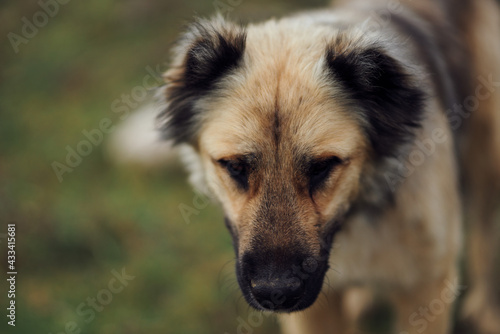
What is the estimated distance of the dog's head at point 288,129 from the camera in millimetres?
2520

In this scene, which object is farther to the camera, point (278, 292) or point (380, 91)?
point (380, 91)

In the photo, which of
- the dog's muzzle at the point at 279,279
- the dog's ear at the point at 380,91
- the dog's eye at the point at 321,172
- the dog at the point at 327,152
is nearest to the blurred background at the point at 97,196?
the dog at the point at 327,152

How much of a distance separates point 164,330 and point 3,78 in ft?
17.0

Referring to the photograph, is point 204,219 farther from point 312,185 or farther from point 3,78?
point 3,78

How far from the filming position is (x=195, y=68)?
2.88 metres

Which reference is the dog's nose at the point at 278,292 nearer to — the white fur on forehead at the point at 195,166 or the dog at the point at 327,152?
the dog at the point at 327,152

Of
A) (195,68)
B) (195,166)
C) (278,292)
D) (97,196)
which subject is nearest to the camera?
(278,292)

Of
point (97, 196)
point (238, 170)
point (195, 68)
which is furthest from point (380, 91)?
point (97, 196)

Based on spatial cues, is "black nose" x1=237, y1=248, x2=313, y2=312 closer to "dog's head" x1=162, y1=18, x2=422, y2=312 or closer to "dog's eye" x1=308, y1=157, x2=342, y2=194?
"dog's head" x1=162, y1=18, x2=422, y2=312

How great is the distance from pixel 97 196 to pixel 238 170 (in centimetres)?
348

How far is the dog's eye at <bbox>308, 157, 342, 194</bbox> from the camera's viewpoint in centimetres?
259

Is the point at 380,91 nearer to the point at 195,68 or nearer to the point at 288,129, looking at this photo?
the point at 288,129

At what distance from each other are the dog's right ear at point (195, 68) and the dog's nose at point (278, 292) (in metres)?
1.04

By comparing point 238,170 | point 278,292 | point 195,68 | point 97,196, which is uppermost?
point 195,68
